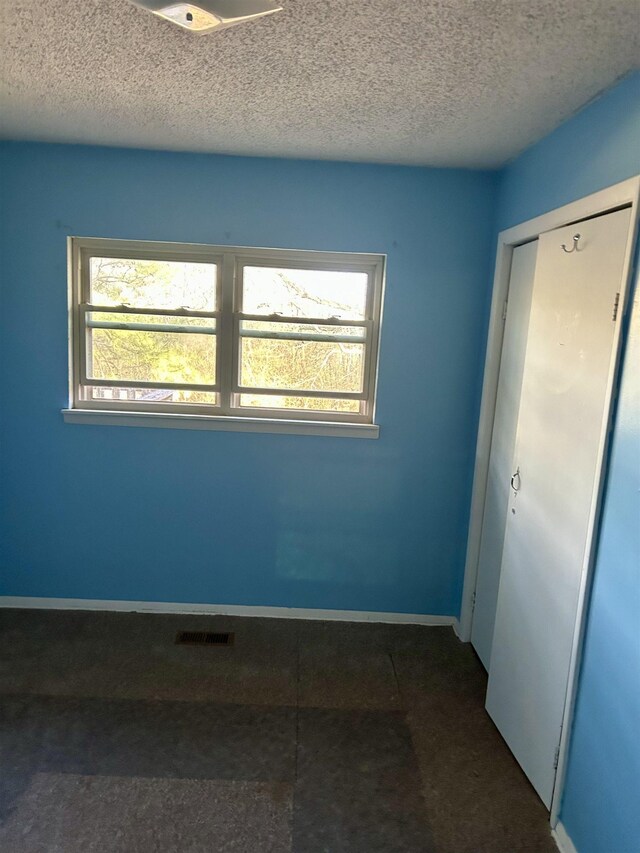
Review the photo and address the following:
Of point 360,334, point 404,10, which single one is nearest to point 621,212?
point 404,10

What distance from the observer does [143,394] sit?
314 centimetres

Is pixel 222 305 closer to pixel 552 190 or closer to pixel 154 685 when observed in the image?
pixel 552 190

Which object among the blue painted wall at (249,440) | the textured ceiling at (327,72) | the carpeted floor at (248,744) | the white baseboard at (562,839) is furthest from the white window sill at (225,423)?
the white baseboard at (562,839)

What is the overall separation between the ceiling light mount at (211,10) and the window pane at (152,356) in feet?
5.86

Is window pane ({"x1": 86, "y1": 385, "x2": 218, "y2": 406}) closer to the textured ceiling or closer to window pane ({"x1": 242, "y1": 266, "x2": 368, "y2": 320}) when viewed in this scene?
window pane ({"x1": 242, "y1": 266, "x2": 368, "y2": 320})

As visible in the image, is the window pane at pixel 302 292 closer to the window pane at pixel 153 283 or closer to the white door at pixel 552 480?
the window pane at pixel 153 283

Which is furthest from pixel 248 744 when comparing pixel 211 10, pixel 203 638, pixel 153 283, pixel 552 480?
pixel 211 10

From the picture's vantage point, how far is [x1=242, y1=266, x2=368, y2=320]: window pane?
305 cm

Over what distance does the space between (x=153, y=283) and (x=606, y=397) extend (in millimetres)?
2321

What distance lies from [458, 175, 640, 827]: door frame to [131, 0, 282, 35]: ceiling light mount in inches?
46.1

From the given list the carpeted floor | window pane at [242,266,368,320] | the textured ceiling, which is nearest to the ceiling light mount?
the textured ceiling

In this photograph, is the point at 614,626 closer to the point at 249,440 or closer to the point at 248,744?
the point at 248,744

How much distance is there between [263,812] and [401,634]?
1.37 m

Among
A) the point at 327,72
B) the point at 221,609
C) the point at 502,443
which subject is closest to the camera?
the point at 327,72
